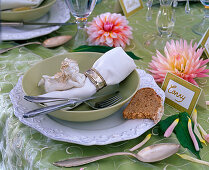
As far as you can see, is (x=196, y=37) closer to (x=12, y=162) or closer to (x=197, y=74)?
(x=197, y=74)

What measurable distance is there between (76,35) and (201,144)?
464 mm

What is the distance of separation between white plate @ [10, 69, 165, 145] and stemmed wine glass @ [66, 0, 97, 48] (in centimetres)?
31

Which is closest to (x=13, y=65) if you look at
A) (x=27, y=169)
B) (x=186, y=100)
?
(x=27, y=169)

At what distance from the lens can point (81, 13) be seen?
0.72 m

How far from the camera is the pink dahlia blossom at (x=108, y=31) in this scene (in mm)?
709

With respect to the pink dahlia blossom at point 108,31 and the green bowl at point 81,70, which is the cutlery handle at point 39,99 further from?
the pink dahlia blossom at point 108,31

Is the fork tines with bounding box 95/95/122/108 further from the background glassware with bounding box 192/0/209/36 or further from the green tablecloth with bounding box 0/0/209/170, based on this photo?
the background glassware with bounding box 192/0/209/36

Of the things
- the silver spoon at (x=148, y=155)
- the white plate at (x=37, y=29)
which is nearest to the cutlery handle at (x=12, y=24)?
the white plate at (x=37, y=29)

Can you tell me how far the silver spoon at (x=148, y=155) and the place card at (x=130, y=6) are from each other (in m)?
0.56

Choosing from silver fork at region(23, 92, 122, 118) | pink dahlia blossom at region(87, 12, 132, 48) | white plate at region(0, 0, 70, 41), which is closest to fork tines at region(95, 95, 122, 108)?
silver fork at region(23, 92, 122, 118)

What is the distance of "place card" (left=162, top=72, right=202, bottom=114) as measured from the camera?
50cm

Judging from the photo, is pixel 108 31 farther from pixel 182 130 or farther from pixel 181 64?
pixel 182 130

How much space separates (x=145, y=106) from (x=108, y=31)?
1.06 feet

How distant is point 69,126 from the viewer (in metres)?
0.45
